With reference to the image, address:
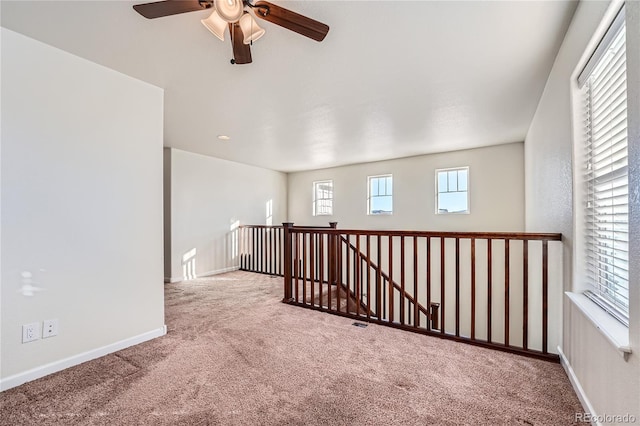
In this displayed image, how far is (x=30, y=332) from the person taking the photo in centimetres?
190

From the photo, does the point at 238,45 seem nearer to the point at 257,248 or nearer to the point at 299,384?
the point at 299,384

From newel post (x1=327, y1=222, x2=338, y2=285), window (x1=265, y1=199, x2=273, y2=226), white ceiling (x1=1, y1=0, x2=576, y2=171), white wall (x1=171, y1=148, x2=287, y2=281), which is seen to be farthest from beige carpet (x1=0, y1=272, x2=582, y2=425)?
window (x1=265, y1=199, x2=273, y2=226)

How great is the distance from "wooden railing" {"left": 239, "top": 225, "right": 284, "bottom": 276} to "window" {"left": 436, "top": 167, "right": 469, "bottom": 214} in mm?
3103

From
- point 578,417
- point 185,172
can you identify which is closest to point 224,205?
point 185,172

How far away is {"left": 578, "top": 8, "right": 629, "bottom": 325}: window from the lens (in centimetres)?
128

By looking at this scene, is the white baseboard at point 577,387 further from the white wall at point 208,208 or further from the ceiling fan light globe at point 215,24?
the white wall at point 208,208

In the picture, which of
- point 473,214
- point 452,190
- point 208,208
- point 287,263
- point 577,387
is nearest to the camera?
point 577,387

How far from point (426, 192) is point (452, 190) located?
1.47 ft

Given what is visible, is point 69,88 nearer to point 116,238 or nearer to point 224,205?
point 116,238

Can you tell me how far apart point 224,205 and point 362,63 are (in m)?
4.29

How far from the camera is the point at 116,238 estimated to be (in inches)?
92.0

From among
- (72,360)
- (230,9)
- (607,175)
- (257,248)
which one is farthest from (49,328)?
(257,248)

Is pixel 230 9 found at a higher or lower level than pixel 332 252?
higher

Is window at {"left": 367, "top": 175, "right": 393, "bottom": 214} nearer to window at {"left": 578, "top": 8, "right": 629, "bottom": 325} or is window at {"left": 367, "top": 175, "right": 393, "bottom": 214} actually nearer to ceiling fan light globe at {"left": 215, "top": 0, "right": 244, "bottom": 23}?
window at {"left": 578, "top": 8, "right": 629, "bottom": 325}
